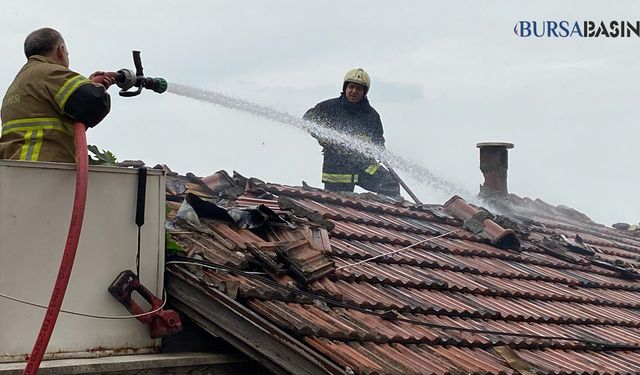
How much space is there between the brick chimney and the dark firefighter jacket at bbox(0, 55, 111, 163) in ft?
26.3

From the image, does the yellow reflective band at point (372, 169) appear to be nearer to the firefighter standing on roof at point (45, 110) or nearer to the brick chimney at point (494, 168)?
the brick chimney at point (494, 168)

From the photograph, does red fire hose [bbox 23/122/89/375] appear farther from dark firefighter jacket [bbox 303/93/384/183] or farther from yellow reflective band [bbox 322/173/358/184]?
yellow reflective band [bbox 322/173/358/184]

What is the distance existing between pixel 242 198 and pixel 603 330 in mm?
2935

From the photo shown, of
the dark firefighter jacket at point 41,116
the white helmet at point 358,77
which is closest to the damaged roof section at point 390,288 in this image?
the dark firefighter jacket at point 41,116

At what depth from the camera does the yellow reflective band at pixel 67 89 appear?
4.45 m

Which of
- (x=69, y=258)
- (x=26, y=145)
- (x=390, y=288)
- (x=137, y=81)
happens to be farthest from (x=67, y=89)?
(x=390, y=288)

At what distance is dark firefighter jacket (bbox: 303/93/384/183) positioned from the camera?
10.4 metres

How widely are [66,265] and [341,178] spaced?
22.0ft

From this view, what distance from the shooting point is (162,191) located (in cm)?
466

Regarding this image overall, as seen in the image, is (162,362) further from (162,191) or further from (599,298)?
(599,298)

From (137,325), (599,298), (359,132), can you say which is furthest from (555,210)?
(137,325)

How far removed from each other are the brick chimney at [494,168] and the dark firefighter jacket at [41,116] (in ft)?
26.3

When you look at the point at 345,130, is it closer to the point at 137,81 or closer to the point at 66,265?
the point at 137,81

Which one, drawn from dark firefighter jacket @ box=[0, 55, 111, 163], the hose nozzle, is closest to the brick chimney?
the hose nozzle
